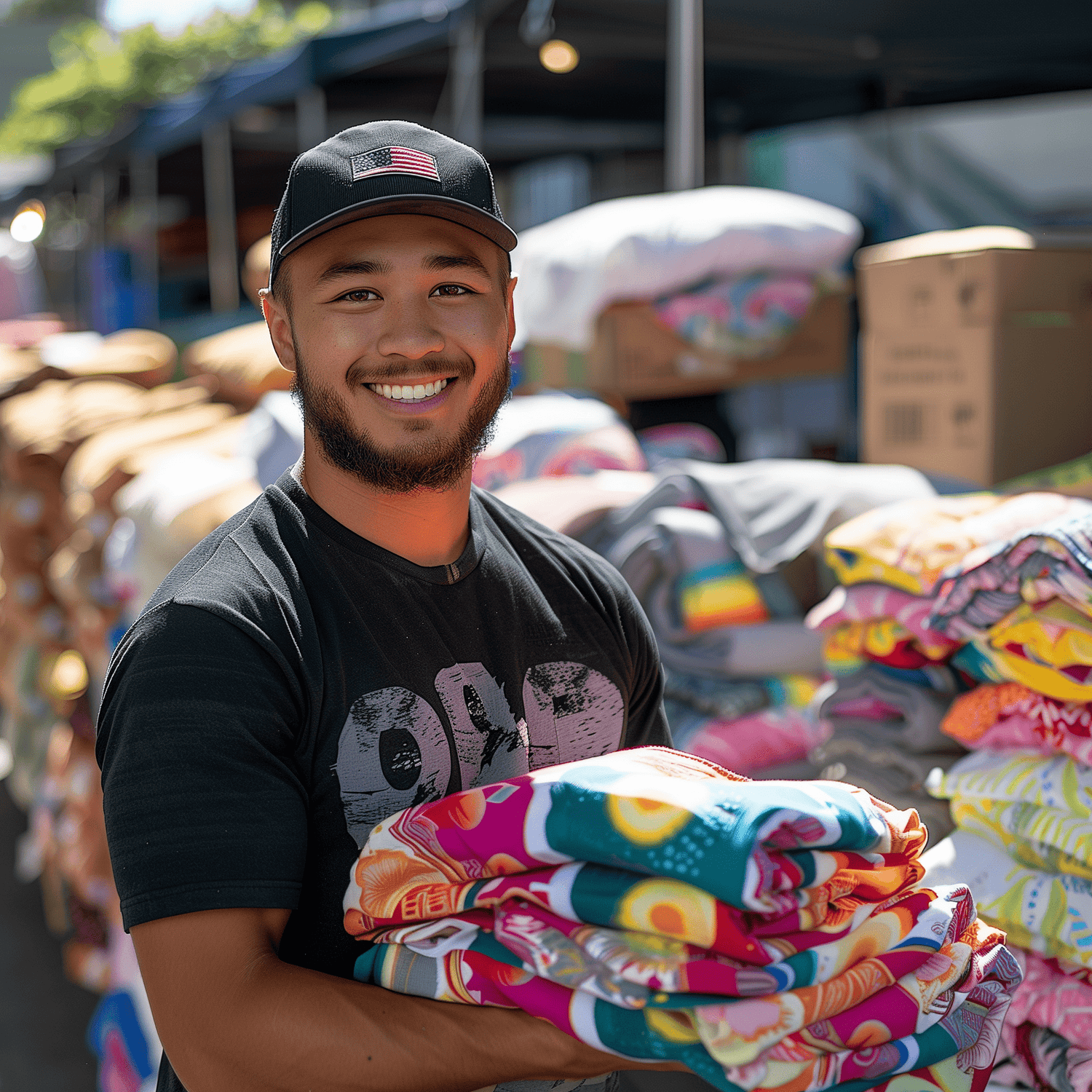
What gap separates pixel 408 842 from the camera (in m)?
0.94

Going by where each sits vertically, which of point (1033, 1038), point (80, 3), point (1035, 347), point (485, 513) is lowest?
point (1033, 1038)

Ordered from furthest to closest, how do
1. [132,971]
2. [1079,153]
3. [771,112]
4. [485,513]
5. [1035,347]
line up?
1. [771,112]
2. [1079,153]
3. [132,971]
4. [1035,347]
5. [485,513]

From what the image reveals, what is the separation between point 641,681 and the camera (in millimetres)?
1319

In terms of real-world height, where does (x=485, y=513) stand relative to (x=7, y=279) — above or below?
below

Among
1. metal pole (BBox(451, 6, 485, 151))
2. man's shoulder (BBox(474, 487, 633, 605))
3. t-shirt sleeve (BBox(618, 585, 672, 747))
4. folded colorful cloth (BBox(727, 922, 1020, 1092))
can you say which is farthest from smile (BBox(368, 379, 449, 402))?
metal pole (BBox(451, 6, 485, 151))

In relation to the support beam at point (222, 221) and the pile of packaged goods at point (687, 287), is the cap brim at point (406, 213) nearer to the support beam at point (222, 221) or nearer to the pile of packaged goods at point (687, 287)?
the pile of packaged goods at point (687, 287)

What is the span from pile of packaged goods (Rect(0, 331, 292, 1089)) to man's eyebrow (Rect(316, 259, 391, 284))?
133 cm

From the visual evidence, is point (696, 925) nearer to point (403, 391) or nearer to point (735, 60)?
point (403, 391)

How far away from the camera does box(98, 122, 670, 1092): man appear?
0.88 meters

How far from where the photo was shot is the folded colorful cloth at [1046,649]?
4.44 feet

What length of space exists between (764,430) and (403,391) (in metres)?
2.52

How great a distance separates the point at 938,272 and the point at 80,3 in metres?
41.7

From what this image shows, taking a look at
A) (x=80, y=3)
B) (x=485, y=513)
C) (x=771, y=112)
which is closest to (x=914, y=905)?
(x=485, y=513)

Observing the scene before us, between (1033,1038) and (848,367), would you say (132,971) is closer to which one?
(1033,1038)
